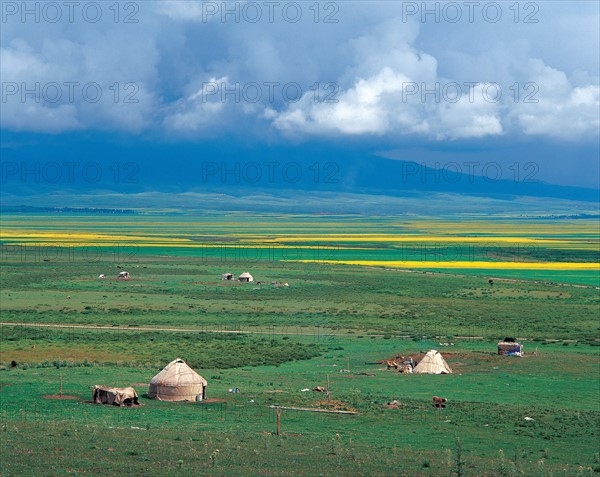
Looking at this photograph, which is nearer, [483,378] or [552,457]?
[552,457]

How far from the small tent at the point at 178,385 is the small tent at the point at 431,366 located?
11884mm

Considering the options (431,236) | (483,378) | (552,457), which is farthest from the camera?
(431,236)

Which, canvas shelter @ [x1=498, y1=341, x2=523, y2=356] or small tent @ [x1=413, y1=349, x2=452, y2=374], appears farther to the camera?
canvas shelter @ [x1=498, y1=341, x2=523, y2=356]

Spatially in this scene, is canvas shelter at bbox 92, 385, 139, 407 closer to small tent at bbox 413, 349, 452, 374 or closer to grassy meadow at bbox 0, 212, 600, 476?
grassy meadow at bbox 0, 212, 600, 476

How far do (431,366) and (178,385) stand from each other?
1316cm

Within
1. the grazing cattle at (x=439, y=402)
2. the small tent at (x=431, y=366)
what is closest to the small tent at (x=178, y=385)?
the grazing cattle at (x=439, y=402)

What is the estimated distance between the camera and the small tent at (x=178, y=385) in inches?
1521

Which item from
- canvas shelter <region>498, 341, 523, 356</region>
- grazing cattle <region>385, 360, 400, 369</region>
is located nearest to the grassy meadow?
canvas shelter <region>498, 341, 523, 356</region>

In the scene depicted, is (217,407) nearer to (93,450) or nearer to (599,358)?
(93,450)

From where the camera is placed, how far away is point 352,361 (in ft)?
166

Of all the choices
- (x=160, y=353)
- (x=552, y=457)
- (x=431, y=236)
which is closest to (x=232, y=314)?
(x=160, y=353)

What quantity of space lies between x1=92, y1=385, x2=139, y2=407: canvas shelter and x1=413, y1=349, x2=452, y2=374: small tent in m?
14.4

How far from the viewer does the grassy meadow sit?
1151 inches

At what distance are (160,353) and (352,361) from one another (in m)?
9.27
